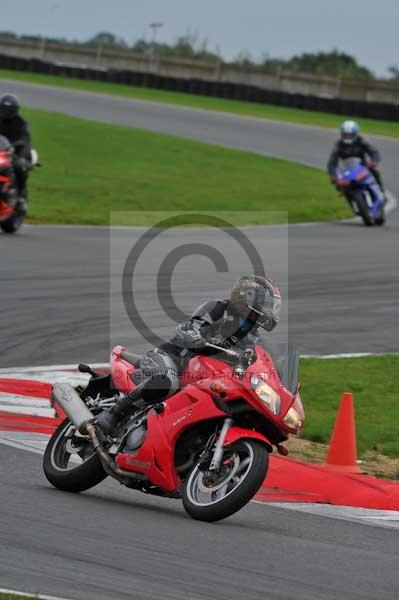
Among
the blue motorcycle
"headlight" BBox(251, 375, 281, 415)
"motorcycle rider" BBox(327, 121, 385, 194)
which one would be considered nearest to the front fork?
"headlight" BBox(251, 375, 281, 415)

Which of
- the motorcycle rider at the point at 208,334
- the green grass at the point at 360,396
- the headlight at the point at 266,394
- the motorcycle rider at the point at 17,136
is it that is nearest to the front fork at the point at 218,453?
the headlight at the point at 266,394

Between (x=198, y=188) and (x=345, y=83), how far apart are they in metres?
21.9

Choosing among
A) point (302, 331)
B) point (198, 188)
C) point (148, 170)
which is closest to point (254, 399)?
point (302, 331)

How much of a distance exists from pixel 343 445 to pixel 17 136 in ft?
39.5

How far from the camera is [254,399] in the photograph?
7.05m

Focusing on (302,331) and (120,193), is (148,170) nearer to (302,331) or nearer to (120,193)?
(120,193)

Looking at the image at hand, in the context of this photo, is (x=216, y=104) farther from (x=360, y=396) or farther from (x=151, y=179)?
(x=360, y=396)

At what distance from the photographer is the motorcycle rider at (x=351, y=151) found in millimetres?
24375

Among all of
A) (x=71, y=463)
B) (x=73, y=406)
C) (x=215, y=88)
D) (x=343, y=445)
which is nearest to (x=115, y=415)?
(x=73, y=406)

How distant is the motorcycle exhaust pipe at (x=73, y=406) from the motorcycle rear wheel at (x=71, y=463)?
130 millimetres

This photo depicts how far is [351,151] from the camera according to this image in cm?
2469

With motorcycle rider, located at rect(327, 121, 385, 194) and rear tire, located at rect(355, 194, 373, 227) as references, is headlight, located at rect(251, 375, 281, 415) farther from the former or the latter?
motorcycle rider, located at rect(327, 121, 385, 194)

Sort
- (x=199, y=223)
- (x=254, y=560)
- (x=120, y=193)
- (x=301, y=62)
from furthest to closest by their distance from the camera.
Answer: (x=301, y=62), (x=120, y=193), (x=199, y=223), (x=254, y=560)

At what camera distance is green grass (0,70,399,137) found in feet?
144
